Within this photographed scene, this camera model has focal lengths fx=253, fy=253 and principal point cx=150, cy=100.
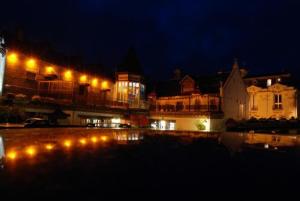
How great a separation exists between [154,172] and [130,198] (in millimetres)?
1154

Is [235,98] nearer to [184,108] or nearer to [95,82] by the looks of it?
[184,108]

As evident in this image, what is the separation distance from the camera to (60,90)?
27875mm

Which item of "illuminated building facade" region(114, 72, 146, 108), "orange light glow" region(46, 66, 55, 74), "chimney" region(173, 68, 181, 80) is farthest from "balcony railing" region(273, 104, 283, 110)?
"orange light glow" region(46, 66, 55, 74)

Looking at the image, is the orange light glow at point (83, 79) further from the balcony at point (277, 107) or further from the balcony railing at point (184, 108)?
the balcony at point (277, 107)

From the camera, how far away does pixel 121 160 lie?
4375mm

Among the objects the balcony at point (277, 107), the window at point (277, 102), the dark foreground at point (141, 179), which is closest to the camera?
the dark foreground at point (141, 179)

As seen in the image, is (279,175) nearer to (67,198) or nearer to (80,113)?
(67,198)

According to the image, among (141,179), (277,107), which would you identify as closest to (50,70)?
(141,179)

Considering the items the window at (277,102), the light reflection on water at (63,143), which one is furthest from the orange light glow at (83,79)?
the window at (277,102)

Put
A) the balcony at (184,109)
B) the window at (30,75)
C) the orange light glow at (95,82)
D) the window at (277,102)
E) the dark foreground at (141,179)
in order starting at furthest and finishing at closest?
1. the window at (277,102)
2. the balcony at (184,109)
3. the orange light glow at (95,82)
4. the window at (30,75)
5. the dark foreground at (141,179)

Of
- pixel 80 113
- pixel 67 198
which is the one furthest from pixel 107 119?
pixel 67 198

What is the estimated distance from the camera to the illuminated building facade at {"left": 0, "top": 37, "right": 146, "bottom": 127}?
23.7 m

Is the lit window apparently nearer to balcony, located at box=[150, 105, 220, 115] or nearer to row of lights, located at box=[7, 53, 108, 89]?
row of lights, located at box=[7, 53, 108, 89]

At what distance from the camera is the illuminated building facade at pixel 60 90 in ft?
77.7
